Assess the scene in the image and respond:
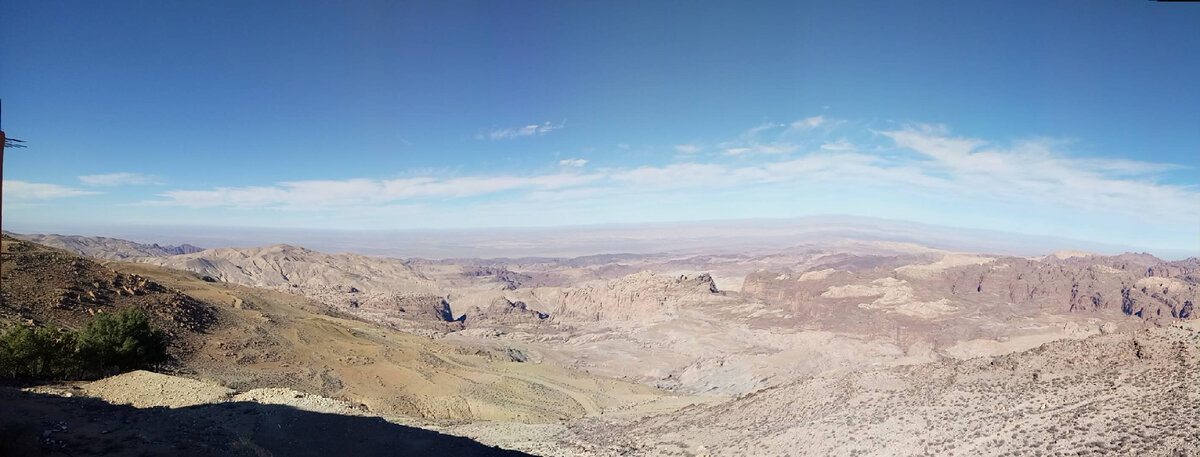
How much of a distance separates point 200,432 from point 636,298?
9792 cm

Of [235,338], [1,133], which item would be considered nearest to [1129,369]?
[1,133]

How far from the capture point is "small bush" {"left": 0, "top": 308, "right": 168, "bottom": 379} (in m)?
20.8

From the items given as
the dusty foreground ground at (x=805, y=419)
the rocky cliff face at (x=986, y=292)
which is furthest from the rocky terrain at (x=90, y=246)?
the rocky cliff face at (x=986, y=292)

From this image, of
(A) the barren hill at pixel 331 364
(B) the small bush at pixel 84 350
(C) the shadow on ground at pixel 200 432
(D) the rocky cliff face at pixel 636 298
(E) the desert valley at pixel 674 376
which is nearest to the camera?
(C) the shadow on ground at pixel 200 432

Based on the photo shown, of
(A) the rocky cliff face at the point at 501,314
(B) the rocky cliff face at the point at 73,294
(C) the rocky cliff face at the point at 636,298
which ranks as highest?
(B) the rocky cliff face at the point at 73,294

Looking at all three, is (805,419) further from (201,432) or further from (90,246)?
(90,246)

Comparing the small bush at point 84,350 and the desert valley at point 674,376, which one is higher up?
the small bush at point 84,350

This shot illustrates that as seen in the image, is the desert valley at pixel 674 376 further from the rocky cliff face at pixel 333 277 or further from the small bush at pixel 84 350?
the rocky cliff face at pixel 333 277

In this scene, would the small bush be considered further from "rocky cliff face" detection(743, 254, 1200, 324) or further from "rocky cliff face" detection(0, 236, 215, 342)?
"rocky cliff face" detection(743, 254, 1200, 324)

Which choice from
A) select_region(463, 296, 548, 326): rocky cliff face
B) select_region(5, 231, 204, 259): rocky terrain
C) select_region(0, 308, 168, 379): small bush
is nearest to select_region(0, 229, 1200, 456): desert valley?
select_region(0, 308, 168, 379): small bush

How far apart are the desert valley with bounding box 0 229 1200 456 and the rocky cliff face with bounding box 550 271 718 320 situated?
641 centimetres

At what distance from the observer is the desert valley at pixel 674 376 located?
16609 millimetres

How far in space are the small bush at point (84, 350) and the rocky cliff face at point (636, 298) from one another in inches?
3224

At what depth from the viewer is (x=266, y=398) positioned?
23.3m
